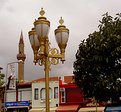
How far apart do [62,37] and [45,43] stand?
3.02ft

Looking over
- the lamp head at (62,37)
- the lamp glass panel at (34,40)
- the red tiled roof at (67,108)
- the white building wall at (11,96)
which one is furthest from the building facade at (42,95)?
the lamp head at (62,37)

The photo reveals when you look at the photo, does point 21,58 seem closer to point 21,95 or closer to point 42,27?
point 21,95

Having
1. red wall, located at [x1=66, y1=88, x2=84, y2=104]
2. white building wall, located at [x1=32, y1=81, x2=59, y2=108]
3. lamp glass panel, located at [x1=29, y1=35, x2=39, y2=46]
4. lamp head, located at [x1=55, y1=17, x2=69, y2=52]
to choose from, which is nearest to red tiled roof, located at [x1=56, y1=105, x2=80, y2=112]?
red wall, located at [x1=66, y1=88, x2=84, y2=104]

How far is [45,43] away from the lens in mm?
16078

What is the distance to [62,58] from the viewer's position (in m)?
16.7

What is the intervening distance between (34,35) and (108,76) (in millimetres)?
12047

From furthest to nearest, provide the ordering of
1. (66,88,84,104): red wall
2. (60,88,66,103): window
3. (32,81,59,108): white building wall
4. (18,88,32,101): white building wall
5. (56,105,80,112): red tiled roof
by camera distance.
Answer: (18,88,32,101): white building wall → (32,81,59,108): white building wall → (60,88,66,103): window → (66,88,84,104): red wall → (56,105,80,112): red tiled roof

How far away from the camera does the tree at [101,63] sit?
27609 millimetres

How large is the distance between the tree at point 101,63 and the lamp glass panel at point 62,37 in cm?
1074

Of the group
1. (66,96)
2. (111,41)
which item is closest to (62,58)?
(111,41)

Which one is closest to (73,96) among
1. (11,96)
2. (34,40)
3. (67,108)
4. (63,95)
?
(63,95)

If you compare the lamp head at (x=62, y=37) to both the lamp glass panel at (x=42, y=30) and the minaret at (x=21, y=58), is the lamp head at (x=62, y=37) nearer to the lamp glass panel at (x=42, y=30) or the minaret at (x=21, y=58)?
the lamp glass panel at (x=42, y=30)

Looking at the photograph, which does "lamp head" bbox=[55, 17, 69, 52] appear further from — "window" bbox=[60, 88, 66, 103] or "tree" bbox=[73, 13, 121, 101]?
"window" bbox=[60, 88, 66, 103]

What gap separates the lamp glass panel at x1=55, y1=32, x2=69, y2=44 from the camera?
16.7 metres
